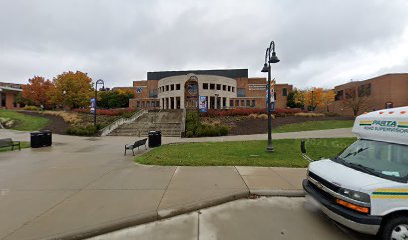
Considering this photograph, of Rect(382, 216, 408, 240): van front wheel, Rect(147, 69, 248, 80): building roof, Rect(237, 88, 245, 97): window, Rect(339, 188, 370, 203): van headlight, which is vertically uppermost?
Rect(147, 69, 248, 80): building roof

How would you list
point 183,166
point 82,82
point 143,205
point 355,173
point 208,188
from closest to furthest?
1. point 355,173
2. point 143,205
3. point 208,188
4. point 183,166
5. point 82,82

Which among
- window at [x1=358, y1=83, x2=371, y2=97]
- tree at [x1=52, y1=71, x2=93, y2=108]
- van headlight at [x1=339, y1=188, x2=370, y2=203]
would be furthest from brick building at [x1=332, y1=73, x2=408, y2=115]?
tree at [x1=52, y1=71, x2=93, y2=108]

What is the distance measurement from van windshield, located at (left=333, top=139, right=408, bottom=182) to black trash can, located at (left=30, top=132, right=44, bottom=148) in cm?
1637

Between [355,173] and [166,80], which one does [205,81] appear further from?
[355,173]

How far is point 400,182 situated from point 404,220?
555 mm

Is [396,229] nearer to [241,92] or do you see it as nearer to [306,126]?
[306,126]

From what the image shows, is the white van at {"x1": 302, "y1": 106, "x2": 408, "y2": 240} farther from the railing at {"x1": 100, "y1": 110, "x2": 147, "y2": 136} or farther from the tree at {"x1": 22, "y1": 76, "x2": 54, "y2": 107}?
the tree at {"x1": 22, "y1": 76, "x2": 54, "y2": 107}

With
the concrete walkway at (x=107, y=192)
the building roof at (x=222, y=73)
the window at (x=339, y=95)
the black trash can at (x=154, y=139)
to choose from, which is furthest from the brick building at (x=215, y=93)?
the concrete walkway at (x=107, y=192)

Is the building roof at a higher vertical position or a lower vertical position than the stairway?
higher

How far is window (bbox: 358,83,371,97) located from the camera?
129ft

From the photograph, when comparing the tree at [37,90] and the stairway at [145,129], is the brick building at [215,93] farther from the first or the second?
the tree at [37,90]

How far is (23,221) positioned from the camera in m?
3.74

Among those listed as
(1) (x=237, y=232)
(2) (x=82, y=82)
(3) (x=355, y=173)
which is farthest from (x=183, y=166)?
(2) (x=82, y=82)

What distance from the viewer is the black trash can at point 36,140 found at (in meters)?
12.7
